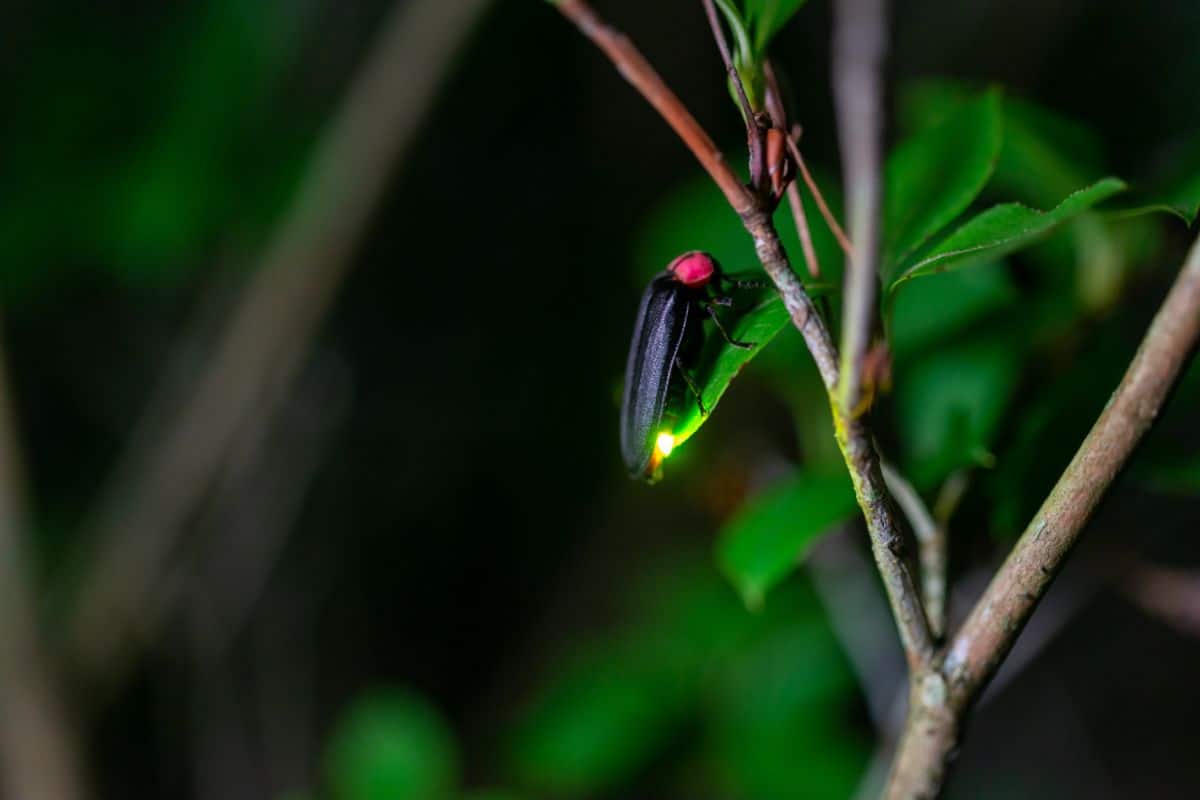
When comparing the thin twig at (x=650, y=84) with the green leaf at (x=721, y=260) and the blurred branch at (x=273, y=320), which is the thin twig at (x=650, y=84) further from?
the blurred branch at (x=273, y=320)

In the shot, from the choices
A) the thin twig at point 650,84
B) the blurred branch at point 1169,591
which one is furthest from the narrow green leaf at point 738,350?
the blurred branch at point 1169,591

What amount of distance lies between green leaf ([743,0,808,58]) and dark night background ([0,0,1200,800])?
1.07 metres

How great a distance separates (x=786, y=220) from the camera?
2.90 feet

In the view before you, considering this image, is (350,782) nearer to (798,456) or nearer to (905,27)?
(798,456)

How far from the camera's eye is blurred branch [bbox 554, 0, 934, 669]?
16.7 inches

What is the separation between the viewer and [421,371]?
2.69m

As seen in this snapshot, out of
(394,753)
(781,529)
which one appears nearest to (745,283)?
(781,529)

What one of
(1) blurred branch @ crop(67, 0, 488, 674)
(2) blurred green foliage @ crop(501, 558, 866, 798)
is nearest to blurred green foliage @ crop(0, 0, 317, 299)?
(1) blurred branch @ crop(67, 0, 488, 674)

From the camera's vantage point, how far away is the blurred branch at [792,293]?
16.7 inches

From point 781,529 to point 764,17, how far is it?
39cm

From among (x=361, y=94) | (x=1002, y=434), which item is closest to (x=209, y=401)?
(x=361, y=94)

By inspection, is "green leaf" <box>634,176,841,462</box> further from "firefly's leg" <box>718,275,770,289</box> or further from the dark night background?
the dark night background

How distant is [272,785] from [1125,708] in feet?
6.26

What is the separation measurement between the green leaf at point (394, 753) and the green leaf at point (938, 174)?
122cm
